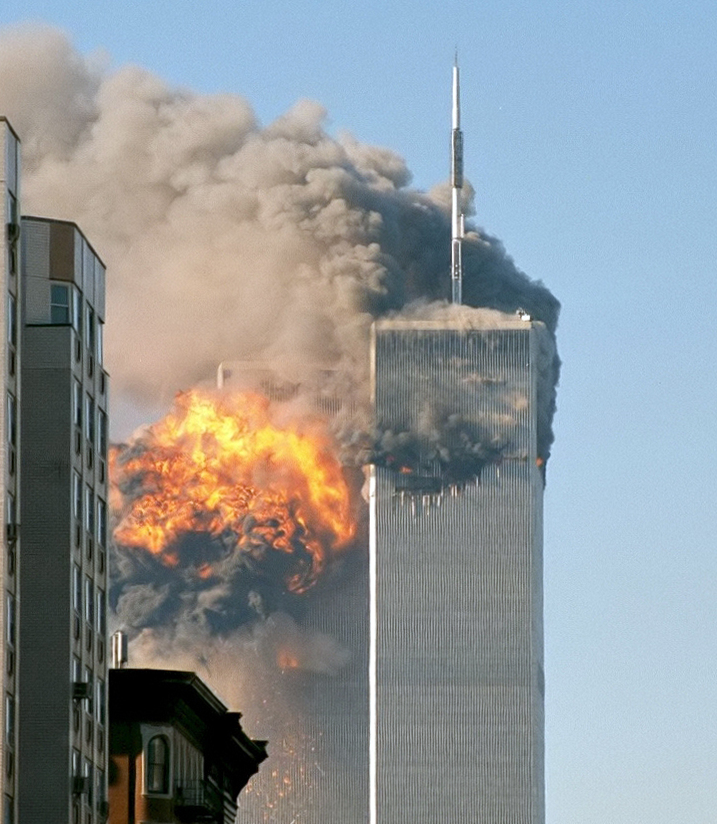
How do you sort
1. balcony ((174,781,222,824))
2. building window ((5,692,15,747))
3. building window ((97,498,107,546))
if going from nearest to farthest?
building window ((5,692,15,747)), building window ((97,498,107,546)), balcony ((174,781,222,824))

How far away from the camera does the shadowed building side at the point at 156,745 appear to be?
96625mm

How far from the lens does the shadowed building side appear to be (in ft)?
317

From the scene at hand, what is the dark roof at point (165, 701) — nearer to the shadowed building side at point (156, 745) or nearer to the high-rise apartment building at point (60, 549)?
the shadowed building side at point (156, 745)

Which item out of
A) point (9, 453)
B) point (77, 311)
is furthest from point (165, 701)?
point (9, 453)

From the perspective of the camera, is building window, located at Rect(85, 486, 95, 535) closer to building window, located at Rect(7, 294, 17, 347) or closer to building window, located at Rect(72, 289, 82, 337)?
building window, located at Rect(72, 289, 82, 337)

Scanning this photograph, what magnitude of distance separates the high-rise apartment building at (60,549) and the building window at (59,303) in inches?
1.1

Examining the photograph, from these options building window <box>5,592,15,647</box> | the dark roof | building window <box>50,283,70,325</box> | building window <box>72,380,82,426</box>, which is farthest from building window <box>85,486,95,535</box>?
building window <box>5,592,15,647</box>

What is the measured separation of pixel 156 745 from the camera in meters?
98.2

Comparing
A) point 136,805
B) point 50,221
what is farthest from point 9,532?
point 136,805

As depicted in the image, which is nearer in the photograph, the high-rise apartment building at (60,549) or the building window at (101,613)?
the high-rise apartment building at (60,549)

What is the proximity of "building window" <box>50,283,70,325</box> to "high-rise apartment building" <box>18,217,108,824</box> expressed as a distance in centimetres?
3

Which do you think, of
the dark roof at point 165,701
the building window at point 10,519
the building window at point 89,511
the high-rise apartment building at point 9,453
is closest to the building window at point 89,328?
the building window at point 89,511

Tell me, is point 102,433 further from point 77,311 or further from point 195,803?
point 195,803

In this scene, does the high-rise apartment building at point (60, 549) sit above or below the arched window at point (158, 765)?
above
